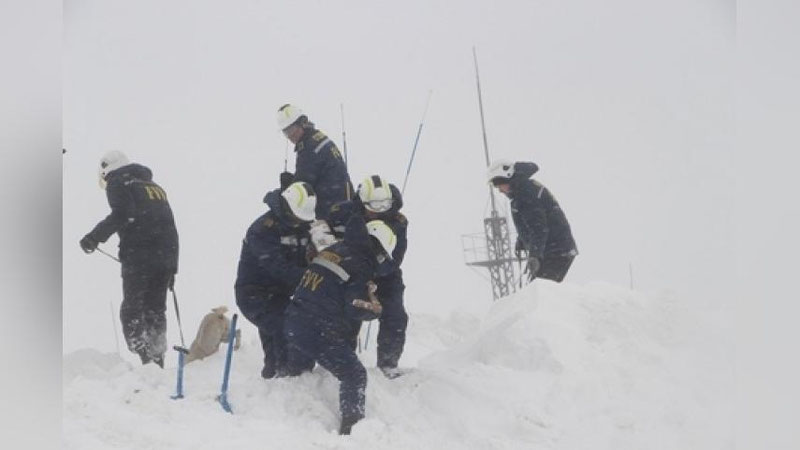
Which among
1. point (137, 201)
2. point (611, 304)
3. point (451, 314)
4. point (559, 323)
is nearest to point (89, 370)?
point (137, 201)

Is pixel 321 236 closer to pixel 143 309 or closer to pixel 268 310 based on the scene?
pixel 268 310

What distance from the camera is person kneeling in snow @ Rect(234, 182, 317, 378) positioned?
3.39 metres

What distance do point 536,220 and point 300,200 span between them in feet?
4.76

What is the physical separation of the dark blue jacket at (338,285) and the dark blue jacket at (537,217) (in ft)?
4.45

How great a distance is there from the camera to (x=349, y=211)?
11.9 ft

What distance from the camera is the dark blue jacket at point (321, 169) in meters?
3.98

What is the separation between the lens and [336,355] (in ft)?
10.2

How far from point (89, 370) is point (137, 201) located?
77cm

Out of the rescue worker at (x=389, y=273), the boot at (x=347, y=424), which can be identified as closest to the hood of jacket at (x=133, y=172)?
the rescue worker at (x=389, y=273)

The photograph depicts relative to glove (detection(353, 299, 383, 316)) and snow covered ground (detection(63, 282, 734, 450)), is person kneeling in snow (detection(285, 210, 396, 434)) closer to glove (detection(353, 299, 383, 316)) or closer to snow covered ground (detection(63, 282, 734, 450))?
glove (detection(353, 299, 383, 316))

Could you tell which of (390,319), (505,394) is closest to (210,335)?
(390,319)

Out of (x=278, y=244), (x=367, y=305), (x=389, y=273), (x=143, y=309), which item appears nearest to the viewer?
(x=367, y=305)

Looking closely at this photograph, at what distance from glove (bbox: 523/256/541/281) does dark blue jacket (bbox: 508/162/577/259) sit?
0.03 meters

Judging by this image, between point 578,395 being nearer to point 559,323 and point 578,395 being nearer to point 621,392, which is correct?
point 621,392
